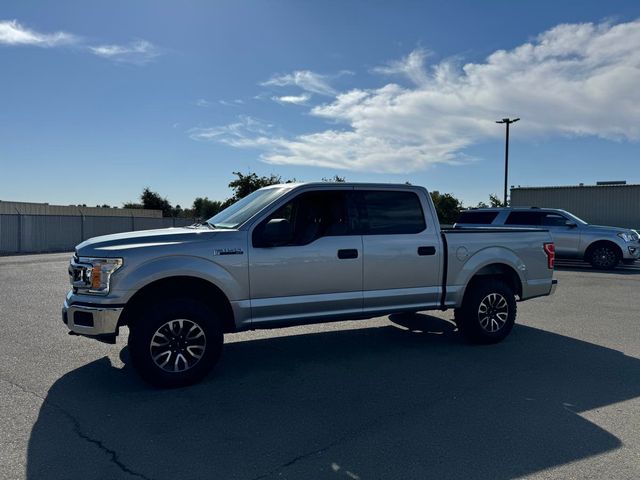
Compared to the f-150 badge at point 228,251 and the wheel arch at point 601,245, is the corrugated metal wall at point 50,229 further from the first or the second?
the wheel arch at point 601,245

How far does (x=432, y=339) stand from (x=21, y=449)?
196 inches

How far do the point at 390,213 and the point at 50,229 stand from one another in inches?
1077

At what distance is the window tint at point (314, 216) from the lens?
555 cm

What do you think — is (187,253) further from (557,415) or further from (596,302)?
(596,302)

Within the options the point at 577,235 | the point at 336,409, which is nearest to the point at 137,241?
the point at 336,409

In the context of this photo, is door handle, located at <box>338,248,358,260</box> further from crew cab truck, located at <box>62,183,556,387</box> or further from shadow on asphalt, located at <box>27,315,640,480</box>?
shadow on asphalt, located at <box>27,315,640,480</box>

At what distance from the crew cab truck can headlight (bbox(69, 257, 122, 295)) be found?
0.4 inches

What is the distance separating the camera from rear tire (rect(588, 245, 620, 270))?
1575cm

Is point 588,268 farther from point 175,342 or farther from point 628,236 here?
point 175,342

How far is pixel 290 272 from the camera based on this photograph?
5.41 meters

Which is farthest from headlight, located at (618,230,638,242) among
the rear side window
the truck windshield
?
the truck windshield

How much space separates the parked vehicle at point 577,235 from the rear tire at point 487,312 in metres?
9.18

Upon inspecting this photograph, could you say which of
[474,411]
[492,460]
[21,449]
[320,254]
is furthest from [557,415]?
[21,449]

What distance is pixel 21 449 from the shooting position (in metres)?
3.61
